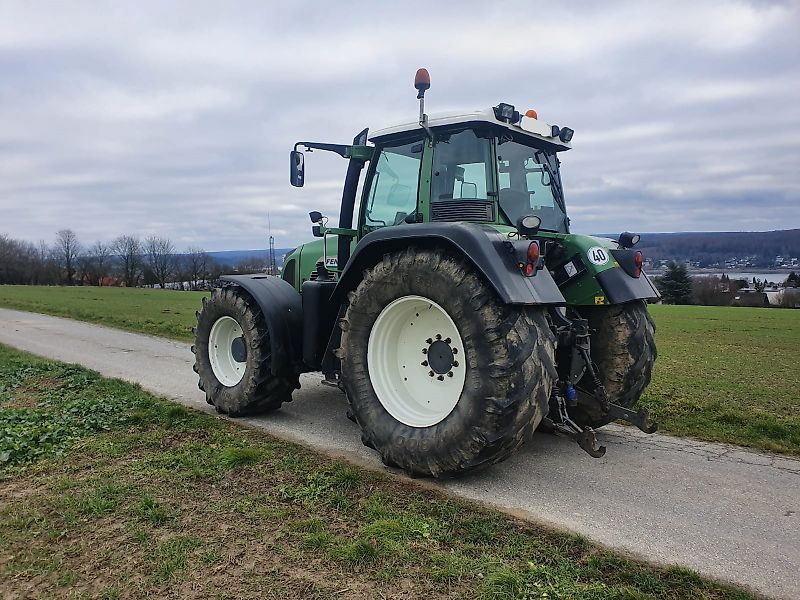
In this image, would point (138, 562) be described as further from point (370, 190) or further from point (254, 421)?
point (370, 190)

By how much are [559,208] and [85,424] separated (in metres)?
5.04

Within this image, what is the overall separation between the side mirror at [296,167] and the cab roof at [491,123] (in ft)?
2.63

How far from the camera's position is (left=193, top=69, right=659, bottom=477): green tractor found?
4.19 metres

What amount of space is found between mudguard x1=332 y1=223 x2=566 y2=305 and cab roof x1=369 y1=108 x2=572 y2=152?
3.58ft

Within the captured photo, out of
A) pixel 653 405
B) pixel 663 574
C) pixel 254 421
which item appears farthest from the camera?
pixel 653 405

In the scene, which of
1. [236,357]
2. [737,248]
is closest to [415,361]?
[236,357]

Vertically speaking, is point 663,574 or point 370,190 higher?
point 370,190

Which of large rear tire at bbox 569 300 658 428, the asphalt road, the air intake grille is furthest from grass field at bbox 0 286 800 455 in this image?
the air intake grille

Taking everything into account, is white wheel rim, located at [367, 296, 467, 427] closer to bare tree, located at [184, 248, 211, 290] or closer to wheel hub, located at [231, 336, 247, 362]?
wheel hub, located at [231, 336, 247, 362]

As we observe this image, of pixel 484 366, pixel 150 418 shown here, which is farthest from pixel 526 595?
pixel 150 418

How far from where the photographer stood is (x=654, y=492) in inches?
172

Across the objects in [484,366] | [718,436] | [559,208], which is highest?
[559,208]

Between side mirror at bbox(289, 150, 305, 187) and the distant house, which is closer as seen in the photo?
side mirror at bbox(289, 150, 305, 187)

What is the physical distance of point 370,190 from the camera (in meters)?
5.99
